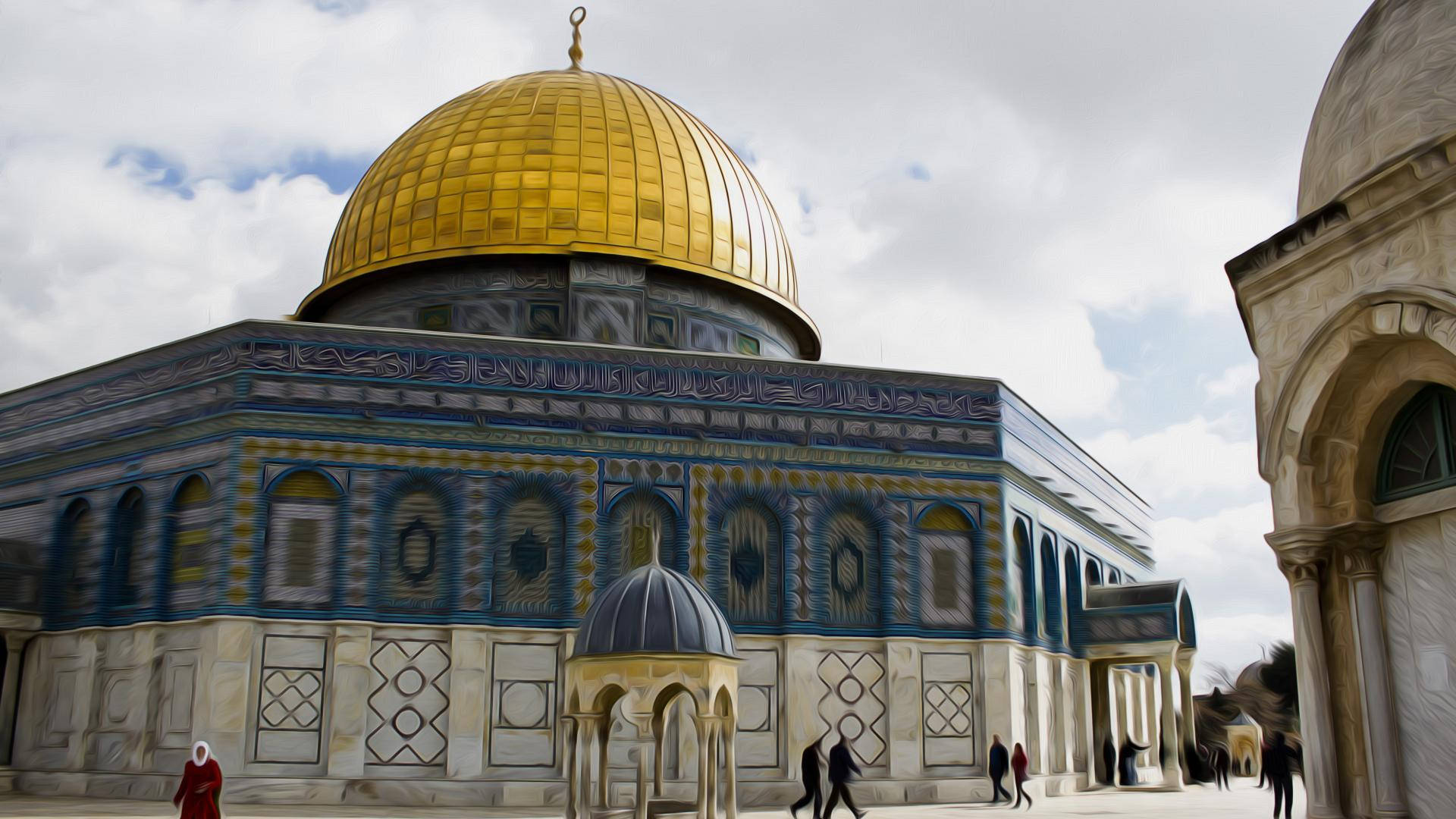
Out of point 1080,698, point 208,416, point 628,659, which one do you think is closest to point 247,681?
point 208,416

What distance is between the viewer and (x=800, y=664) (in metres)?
19.4

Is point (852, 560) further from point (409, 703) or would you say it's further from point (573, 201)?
point (573, 201)

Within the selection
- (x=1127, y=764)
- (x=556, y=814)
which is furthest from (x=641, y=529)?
(x=1127, y=764)

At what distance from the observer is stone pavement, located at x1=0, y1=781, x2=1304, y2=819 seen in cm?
1603

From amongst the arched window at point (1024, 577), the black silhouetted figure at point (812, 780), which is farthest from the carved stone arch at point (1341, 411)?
the arched window at point (1024, 577)

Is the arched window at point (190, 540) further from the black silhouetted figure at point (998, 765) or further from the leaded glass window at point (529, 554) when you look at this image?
the black silhouetted figure at point (998, 765)

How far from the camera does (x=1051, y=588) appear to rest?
74.7 ft

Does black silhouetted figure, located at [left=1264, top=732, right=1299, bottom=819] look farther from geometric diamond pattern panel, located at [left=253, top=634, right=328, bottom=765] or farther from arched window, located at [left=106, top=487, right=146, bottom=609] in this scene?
arched window, located at [left=106, top=487, right=146, bottom=609]

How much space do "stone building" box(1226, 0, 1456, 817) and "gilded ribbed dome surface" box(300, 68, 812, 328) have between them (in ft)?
45.7

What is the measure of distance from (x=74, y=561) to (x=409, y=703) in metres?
6.26

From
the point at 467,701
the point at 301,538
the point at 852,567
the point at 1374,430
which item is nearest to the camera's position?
the point at 1374,430

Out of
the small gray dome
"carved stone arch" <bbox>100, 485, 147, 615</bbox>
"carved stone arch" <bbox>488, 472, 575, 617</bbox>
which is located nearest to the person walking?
"carved stone arch" <bbox>488, 472, 575, 617</bbox>

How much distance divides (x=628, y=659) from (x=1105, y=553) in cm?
1614

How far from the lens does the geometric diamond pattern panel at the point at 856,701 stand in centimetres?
1933
